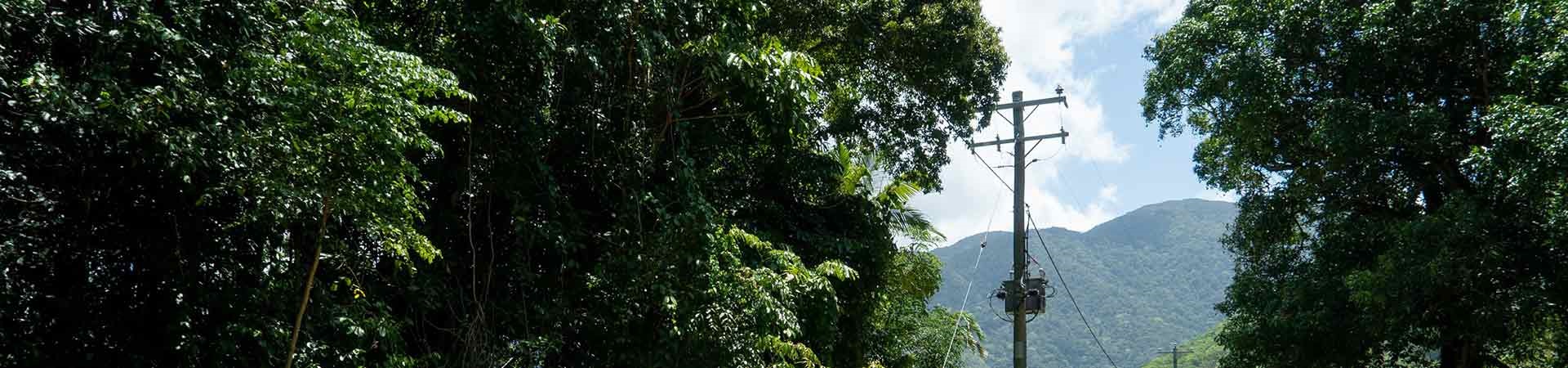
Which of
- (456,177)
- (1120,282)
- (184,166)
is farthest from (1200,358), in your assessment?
(1120,282)

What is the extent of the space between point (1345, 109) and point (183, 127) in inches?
463

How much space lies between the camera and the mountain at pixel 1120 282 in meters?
99.8

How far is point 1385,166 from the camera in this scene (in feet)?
43.0

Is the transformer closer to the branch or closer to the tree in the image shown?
the tree

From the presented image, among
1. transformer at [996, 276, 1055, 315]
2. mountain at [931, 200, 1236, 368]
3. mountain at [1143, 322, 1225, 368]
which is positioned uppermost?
mountain at [931, 200, 1236, 368]

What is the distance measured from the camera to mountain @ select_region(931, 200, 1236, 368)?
327ft

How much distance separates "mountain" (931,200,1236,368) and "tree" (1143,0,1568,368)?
6189 cm

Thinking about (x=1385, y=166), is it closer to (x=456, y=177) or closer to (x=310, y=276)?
(x=456, y=177)

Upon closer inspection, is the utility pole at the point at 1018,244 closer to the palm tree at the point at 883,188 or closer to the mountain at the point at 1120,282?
the palm tree at the point at 883,188

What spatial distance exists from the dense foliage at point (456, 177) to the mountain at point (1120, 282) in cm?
6591

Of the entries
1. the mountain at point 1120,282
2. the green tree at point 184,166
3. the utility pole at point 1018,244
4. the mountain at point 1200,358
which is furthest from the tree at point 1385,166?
the mountain at point 1120,282

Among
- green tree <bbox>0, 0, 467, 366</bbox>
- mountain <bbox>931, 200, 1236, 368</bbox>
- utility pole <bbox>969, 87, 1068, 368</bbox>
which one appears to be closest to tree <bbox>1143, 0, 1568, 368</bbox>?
utility pole <bbox>969, 87, 1068, 368</bbox>

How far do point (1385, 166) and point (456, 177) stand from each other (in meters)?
11.5

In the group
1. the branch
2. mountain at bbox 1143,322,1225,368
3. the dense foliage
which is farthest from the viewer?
mountain at bbox 1143,322,1225,368
